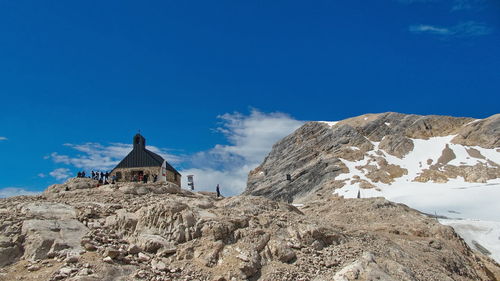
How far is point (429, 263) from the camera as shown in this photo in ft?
65.3

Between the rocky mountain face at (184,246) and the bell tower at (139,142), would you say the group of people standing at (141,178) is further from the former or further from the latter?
the rocky mountain face at (184,246)

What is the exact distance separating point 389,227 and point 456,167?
2341 inches

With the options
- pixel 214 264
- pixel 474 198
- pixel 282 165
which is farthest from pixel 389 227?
pixel 282 165

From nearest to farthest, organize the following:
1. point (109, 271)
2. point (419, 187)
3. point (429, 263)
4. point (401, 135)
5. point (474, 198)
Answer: point (109, 271) → point (429, 263) → point (474, 198) → point (419, 187) → point (401, 135)

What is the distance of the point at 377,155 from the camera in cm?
8612

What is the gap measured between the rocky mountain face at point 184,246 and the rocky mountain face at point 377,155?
177ft

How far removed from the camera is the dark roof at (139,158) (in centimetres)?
3572

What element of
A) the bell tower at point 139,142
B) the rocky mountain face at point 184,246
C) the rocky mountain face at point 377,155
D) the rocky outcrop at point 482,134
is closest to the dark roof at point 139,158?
the bell tower at point 139,142

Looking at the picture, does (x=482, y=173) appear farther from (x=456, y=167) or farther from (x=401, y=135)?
(x=401, y=135)

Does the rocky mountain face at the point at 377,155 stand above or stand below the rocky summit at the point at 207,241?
above

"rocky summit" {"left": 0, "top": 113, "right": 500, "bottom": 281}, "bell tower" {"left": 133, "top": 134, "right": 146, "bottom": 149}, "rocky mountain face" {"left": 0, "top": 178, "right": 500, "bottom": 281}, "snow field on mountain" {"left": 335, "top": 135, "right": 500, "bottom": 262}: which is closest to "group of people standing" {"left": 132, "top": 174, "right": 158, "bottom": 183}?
"bell tower" {"left": 133, "top": 134, "right": 146, "bottom": 149}

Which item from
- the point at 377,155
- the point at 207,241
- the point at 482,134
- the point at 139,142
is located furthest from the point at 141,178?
the point at 482,134

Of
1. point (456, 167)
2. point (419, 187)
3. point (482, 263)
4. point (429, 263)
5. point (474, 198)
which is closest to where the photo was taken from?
point (429, 263)

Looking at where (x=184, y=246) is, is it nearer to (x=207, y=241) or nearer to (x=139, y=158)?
(x=207, y=241)
